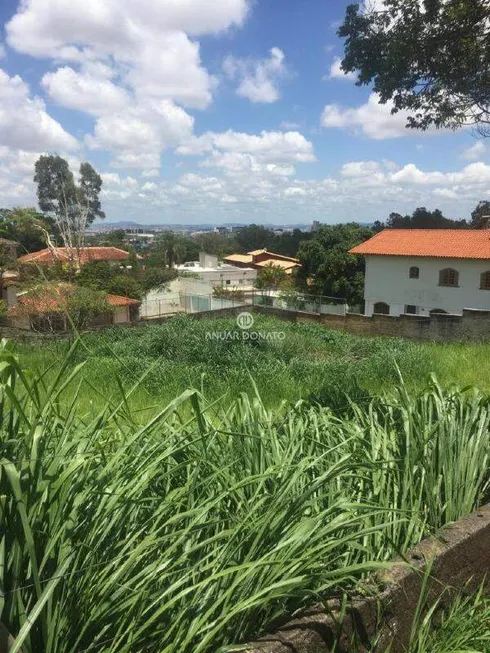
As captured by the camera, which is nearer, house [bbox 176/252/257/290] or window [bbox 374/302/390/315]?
window [bbox 374/302/390/315]

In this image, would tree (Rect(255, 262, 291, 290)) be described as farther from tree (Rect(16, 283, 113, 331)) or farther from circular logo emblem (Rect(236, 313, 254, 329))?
circular logo emblem (Rect(236, 313, 254, 329))

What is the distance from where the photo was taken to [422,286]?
27.3 metres

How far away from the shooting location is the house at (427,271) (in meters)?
25.3

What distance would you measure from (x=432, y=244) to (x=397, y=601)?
90.7 feet

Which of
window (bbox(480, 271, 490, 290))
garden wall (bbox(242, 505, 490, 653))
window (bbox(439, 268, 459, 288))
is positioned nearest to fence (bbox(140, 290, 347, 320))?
window (bbox(439, 268, 459, 288))

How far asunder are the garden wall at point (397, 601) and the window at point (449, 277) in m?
25.8

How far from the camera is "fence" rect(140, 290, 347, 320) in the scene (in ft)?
75.0

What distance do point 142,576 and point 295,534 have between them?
0.40 meters

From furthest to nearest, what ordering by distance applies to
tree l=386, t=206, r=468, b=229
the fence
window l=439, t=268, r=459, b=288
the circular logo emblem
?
tree l=386, t=206, r=468, b=229
window l=439, t=268, r=459, b=288
the fence
the circular logo emblem

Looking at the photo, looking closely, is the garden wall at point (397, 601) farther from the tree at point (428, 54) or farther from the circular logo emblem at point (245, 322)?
the circular logo emblem at point (245, 322)

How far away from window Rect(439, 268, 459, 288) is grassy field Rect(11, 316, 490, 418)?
14.2 metres

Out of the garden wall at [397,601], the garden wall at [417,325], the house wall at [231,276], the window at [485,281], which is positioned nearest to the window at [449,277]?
the window at [485,281]

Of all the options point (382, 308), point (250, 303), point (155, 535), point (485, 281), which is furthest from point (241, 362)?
point (382, 308)

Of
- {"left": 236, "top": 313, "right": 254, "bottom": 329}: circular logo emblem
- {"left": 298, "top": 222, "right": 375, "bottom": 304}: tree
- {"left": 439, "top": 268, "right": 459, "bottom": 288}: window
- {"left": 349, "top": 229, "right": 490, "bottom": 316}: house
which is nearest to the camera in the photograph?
{"left": 236, "top": 313, "right": 254, "bottom": 329}: circular logo emblem
